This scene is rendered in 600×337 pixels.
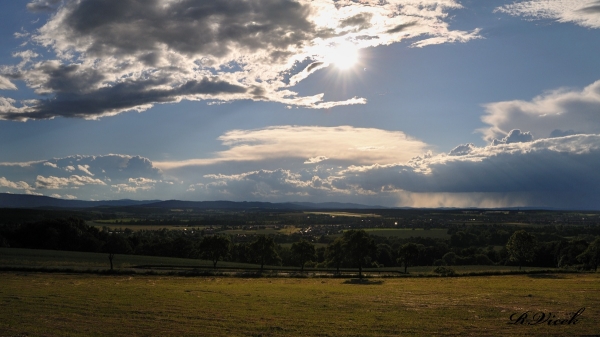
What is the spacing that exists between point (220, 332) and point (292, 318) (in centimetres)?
669

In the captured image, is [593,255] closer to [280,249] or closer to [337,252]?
[337,252]

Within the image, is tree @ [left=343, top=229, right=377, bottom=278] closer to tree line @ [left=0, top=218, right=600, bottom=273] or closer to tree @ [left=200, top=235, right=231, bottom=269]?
tree line @ [left=0, top=218, right=600, bottom=273]

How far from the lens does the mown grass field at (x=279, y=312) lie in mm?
27453

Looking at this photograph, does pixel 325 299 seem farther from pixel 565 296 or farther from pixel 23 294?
pixel 23 294

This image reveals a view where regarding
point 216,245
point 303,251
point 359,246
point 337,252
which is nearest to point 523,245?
point 359,246

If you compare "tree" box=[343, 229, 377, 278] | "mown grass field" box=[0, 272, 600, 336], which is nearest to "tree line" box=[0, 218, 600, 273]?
"tree" box=[343, 229, 377, 278]

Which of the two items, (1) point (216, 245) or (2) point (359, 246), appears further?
(1) point (216, 245)

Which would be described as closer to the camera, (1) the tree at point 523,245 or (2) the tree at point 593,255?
(2) the tree at point 593,255

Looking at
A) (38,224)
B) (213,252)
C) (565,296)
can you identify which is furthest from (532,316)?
(38,224)

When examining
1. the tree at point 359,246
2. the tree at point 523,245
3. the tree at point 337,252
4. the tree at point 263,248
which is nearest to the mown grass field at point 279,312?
the tree at point 359,246

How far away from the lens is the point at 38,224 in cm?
14450

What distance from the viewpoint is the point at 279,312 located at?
1367 inches

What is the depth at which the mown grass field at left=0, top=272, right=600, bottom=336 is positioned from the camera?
27453 mm

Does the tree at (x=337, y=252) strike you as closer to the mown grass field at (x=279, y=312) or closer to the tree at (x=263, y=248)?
the tree at (x=263, y=248)
